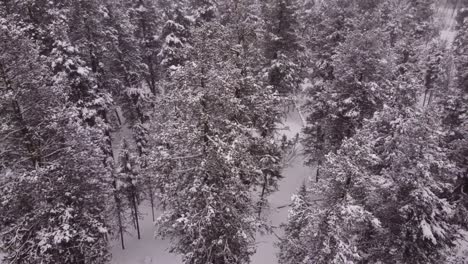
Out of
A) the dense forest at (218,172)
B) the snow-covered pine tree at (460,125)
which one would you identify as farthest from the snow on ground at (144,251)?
the snow-covered pine tree at (460,125)

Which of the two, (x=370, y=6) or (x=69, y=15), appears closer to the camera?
(x=69, y=15)

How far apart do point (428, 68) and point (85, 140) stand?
1802 inches

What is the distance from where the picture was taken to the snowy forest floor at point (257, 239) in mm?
23506

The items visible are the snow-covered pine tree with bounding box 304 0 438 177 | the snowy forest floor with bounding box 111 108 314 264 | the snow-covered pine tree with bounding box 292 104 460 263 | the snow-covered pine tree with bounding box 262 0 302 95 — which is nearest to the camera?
the snow-covered pine tree with bounding box 292 104 460 263

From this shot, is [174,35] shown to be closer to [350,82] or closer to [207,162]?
[350,82]

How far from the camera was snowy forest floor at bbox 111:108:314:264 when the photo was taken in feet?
77.1

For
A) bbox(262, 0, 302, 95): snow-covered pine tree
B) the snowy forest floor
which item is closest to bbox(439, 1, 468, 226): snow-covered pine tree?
the snowy forest floor

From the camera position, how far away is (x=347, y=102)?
20.0 meters

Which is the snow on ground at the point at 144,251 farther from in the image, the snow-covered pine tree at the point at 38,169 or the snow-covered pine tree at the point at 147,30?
the snow-covered pine tree at the point at 147,30

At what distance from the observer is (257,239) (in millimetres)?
24672

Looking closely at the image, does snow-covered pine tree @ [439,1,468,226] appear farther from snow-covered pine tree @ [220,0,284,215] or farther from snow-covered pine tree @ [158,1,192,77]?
snow-covered pine tree @ [158,1,192,77]

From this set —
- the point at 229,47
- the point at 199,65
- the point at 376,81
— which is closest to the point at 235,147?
the point at 199,65

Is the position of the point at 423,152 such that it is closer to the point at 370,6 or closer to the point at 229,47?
the point at 229,47

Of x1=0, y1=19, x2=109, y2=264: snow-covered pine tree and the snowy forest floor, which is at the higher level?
x1=0, y1=19, x2=109, y2=264: snow-covered pine tree
